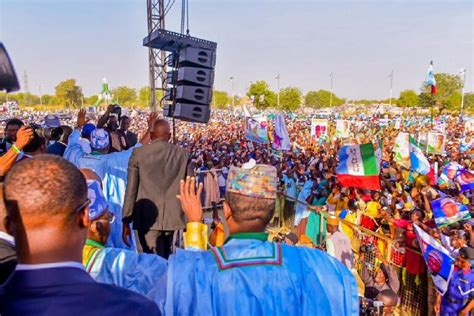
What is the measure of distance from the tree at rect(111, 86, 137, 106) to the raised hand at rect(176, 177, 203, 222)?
107359mm

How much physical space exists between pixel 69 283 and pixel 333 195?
750 centimetres

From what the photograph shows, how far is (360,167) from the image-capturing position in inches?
295

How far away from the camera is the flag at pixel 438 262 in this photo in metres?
4.40

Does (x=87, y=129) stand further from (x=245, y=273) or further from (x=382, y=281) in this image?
(x=382, y=281)

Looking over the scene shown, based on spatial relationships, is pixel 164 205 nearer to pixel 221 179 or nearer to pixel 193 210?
pixel 193 210

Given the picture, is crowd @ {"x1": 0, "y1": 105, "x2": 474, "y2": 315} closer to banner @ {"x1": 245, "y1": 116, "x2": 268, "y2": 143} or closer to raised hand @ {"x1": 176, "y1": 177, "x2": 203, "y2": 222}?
raised hand @ {"x1": 176, "y1": 177, "x2": 203, "y2": 222}

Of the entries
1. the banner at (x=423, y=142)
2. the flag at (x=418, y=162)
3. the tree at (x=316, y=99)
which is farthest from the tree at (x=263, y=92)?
the flag at (x=418, y=162)

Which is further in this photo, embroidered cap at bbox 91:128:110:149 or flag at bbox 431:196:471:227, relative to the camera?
flag at bbox 431:196:471:227

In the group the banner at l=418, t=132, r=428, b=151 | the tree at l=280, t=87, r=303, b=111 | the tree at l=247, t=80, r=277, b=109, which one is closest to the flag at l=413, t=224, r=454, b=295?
the banner at l=418, t=132, r=428, b=151

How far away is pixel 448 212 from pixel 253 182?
450 cm

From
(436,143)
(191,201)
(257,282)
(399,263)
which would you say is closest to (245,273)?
(257,282)

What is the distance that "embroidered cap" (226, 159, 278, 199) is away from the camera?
2.06 meters

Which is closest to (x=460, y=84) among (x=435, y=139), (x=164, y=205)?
(x=435, y=139)

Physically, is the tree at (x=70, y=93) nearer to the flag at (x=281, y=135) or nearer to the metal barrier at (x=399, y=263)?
the flag at (x=281, y=135)
